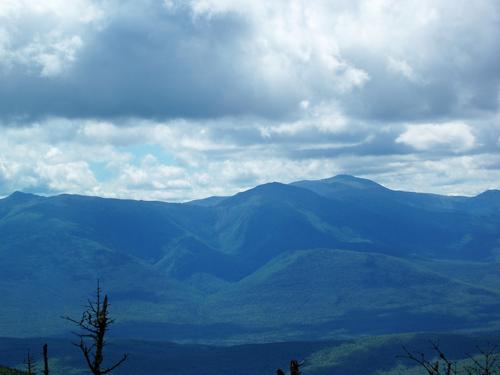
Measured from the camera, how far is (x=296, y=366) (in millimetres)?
15969

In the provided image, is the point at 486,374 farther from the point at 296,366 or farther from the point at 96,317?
the point at 96,317

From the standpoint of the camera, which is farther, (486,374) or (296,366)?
(486,374)

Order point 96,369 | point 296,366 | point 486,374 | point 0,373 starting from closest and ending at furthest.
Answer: point 296,366
point 486,374
point 96,369
point 0,373

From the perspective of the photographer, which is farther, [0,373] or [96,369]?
[0,373]

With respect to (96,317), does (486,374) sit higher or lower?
lower

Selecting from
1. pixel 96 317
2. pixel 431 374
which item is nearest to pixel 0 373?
pixel 96 317

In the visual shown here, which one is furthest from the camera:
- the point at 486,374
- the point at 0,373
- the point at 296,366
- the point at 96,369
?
the point at 0,373

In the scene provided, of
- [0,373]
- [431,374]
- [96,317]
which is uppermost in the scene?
[96,317]

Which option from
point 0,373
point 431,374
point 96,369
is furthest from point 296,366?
point 0,373

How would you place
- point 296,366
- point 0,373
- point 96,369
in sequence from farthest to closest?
point 0,373 < point 96,369 < point 296,366

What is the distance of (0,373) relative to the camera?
427 feet

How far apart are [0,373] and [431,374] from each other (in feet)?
415

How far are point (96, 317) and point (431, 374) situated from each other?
38.1 feet

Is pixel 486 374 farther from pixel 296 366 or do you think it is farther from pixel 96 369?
pixel 96 369
